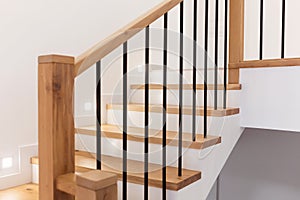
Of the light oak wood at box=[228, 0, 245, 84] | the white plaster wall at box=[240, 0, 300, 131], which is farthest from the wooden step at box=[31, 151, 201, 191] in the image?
the light oak wood at box=[228, 0, 245, 84]

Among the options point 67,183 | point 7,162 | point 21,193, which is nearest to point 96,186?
point 67,183

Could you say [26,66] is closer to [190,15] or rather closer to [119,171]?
[119,171]

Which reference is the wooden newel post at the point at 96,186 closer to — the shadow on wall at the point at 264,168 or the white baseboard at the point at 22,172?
the white baseboard at the point at 22,172

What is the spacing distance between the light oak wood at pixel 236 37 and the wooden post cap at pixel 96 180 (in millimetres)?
1392

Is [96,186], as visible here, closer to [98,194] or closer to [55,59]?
[98,194]

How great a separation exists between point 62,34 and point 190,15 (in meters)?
1.72

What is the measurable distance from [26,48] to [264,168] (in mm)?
2568

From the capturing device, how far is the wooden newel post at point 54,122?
3.77 ft

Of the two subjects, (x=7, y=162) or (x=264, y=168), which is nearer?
(x=7, y=162)

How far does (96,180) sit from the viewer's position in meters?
0.92

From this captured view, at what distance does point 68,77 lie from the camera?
120 cm

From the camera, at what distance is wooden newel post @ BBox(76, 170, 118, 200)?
912 millimetres

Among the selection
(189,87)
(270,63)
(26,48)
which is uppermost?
Result: (26,48)

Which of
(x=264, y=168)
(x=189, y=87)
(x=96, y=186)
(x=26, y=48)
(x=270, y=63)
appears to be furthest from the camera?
(x=264, y=168)
